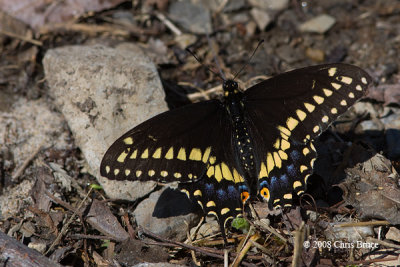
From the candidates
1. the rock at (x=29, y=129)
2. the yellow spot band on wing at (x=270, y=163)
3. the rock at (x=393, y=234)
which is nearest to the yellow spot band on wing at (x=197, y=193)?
the yellow spot band on wing at (x=270, y=163)

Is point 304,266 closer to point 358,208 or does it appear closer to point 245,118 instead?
point 358,208

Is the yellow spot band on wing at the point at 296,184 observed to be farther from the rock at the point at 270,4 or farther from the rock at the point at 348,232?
the rock at the point at 270,4

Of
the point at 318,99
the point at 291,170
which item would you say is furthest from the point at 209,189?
the point at 318,99

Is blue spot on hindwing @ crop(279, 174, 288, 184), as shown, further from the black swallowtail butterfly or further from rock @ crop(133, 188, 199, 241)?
rock @ crop(133, 188, 199, 241)

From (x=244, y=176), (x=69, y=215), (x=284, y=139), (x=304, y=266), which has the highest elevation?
(x=284, y=139)

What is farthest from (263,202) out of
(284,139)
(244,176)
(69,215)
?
(69,215)
